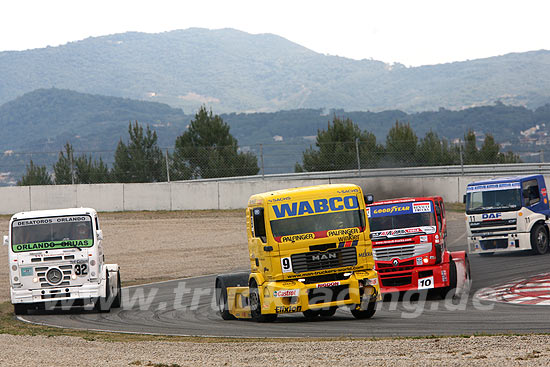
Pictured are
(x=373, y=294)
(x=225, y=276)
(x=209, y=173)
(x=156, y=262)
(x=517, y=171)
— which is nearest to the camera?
(x=373, y=294)

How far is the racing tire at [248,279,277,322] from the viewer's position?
15469mm

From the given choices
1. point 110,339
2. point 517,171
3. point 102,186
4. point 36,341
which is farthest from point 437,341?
point 517,171

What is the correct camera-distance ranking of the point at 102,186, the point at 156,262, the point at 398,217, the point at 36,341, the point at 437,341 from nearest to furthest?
1. the point at 437,341
2. the point at 36,341
3. the point at 398,217
4. the point at 156,262
5. the point at 102,186

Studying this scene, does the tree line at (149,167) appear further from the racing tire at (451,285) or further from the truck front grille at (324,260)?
the truck front grille at (324,260)

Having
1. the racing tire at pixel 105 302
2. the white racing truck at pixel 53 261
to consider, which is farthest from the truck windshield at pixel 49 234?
the racing tire at pixel 105 302

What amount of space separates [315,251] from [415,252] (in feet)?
14.5

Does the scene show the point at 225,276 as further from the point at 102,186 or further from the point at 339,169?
the point at 339,169

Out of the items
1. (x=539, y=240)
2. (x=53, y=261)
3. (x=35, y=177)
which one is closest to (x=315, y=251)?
(x=53, y=261)

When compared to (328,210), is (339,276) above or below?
below

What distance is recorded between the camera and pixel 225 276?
17.1m

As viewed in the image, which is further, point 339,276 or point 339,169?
point 339,169

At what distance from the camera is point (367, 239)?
15078 millimetres

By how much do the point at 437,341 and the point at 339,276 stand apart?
367 cm

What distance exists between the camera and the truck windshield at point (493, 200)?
2691cm
